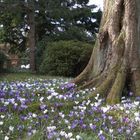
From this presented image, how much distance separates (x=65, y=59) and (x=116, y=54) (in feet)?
31.3

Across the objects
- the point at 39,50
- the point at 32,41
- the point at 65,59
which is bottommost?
the point at 65,59

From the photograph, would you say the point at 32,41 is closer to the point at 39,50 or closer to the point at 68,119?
the point at 39,50

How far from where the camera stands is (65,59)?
722 inches

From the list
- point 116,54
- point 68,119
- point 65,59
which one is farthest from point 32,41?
point 68,119

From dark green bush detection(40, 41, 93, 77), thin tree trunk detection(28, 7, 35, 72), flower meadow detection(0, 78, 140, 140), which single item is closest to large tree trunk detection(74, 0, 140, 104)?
flower meadow detection(0, 78, 140, 140)

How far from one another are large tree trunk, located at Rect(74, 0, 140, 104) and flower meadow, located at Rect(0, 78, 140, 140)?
0.52 m

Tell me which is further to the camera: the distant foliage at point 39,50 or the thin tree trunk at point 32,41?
the distant foliage at point 39,50

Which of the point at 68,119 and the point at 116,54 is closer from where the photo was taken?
the point at 68,119

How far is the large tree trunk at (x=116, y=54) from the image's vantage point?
8.28m

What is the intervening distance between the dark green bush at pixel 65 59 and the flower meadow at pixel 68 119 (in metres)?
10.3

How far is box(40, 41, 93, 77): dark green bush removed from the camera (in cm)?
1825

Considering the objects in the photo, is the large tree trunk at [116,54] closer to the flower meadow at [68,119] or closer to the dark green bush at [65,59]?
the flower meadow at [68,119]

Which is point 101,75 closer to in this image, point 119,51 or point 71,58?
point 119,51

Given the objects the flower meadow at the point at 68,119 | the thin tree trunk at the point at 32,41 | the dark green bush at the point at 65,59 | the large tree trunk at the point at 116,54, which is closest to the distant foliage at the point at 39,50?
the thin tree trunk at the point at 32,41
